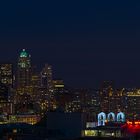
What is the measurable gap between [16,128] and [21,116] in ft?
148

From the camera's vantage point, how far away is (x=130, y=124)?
270 ft

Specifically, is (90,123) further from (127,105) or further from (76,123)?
(127,105)

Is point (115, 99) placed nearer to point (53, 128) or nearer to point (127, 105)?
point (127, 105)

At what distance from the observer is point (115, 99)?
15088cm

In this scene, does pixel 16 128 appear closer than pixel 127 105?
Yes

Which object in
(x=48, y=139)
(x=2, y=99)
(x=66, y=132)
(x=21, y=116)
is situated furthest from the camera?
(x=2, y=99)

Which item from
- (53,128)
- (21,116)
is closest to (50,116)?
(53,128)

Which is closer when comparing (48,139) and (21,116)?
(48,139)

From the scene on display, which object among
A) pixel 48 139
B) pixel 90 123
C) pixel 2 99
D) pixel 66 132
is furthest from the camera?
pixel 2 99

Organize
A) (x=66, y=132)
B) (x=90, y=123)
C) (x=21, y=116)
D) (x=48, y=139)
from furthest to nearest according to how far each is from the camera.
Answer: (x=21, y=116)
(x=90, y=123)
(x=66, y=132)
(x=48, y=139)

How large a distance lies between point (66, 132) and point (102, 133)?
3.41 meters

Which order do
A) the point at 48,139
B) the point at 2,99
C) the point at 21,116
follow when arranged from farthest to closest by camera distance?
1. the point at 2,99
2. the point at 21,116
3. the point at 48,139

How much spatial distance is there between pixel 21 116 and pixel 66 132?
4795 centimetres

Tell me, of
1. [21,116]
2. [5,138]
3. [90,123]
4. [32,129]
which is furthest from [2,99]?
[5,138]
